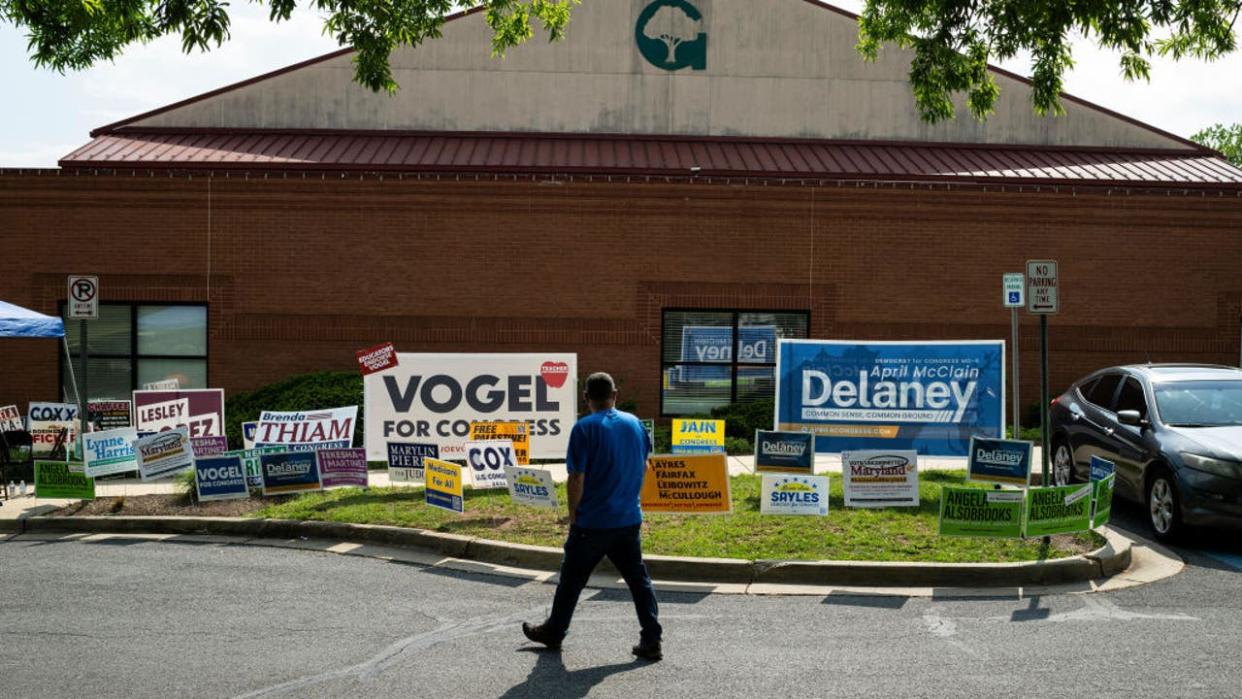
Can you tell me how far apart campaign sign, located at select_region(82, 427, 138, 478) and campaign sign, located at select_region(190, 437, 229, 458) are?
2.18ft

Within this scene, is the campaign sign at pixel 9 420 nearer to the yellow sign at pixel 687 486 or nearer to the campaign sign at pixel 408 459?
the campaign sign at pixel 408 459

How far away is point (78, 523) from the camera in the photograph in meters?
13.0

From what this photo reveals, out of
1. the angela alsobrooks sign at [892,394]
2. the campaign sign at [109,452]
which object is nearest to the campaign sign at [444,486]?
the campaign sign at [109,452]

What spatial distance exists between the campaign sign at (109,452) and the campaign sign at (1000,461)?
9.37m

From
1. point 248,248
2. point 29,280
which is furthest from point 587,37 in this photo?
point 29,280

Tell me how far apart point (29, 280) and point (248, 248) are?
3.77 m

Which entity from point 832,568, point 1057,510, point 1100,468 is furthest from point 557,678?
point 1100,468

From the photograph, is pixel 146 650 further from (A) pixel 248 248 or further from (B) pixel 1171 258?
(B) pixel 1171 258

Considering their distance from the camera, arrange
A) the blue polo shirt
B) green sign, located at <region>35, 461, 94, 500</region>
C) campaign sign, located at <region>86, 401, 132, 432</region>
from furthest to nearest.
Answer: campaign sign, located at <region>86, 401, 132, 432</region> < green sign, located at <region>35, 461, 94, 500</region> < the blue polo shirt

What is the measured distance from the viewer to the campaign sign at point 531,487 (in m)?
12.2

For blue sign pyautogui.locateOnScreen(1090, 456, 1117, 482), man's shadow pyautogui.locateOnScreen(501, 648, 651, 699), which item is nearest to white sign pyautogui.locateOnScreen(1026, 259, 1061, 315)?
blue sign pyautogui.locateOnScreen(1090, 456, 1117, 482)

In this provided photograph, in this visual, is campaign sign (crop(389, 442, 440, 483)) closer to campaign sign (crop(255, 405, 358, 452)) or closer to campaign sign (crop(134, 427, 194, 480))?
campaign sign (crop(255, 405, 358, 452))

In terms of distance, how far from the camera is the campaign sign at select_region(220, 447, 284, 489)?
45.7ft

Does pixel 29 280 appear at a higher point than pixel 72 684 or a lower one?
higher
